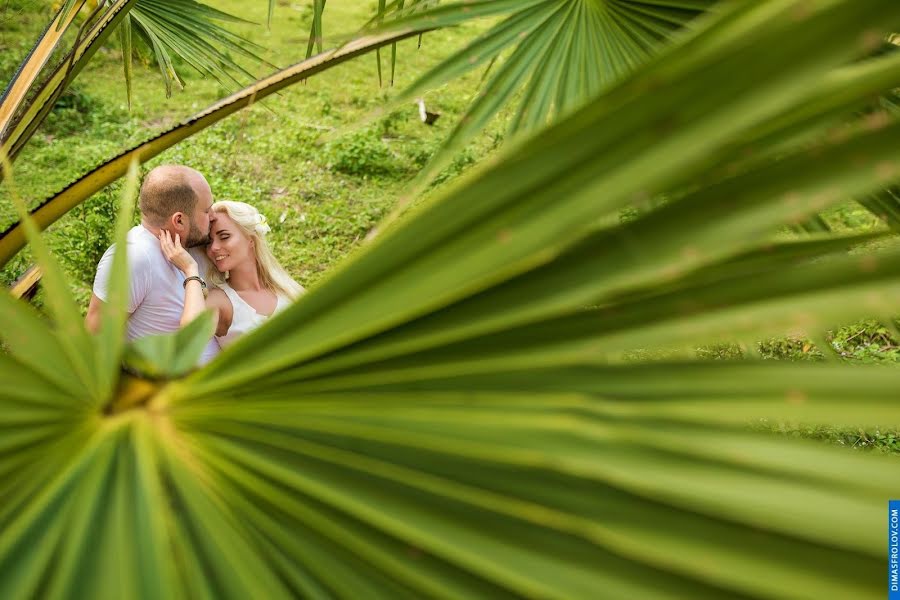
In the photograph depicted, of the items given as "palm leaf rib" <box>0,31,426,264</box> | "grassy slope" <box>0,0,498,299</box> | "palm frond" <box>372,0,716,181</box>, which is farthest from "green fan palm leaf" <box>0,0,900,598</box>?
"grassy slope" <box>0,0,498,299</box>

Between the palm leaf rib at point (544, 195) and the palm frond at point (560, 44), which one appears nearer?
the palm leaf rib at point (544, 195)

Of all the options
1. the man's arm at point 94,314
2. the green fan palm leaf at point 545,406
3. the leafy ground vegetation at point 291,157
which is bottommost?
the green fan palm leaf at point 545,406

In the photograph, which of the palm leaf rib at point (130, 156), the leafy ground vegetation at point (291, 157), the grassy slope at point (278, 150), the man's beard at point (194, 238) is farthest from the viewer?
the grassy slope at point (278, 150)

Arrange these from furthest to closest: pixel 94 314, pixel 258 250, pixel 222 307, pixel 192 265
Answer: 1. pixel 258 250
2. pixel 222 307
3. pixel 192 265
4. pixel 94 314

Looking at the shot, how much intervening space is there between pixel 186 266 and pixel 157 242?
0.13 m

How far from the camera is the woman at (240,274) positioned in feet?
7.93

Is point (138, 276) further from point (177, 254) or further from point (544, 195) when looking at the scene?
point (544, 195)

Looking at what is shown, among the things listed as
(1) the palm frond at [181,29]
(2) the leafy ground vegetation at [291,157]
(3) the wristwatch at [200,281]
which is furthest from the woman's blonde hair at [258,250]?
(2) the leafy ground vegetation at [291,157]

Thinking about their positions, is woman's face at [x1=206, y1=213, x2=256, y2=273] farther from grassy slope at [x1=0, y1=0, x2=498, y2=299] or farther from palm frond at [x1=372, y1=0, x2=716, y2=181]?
grassy slope at [x1=0, y1=0, x2=498, y2=299]

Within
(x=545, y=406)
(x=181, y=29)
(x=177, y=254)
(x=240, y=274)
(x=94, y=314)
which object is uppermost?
(x=181, y=29)

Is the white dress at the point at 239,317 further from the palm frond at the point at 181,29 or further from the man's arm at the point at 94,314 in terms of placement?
the palm frond at the point at 181,29

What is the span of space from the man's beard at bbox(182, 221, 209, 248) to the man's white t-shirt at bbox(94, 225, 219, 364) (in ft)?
0.26

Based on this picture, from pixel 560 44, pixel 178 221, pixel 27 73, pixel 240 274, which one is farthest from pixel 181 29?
pixel 560 44

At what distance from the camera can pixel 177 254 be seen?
7.30ft
